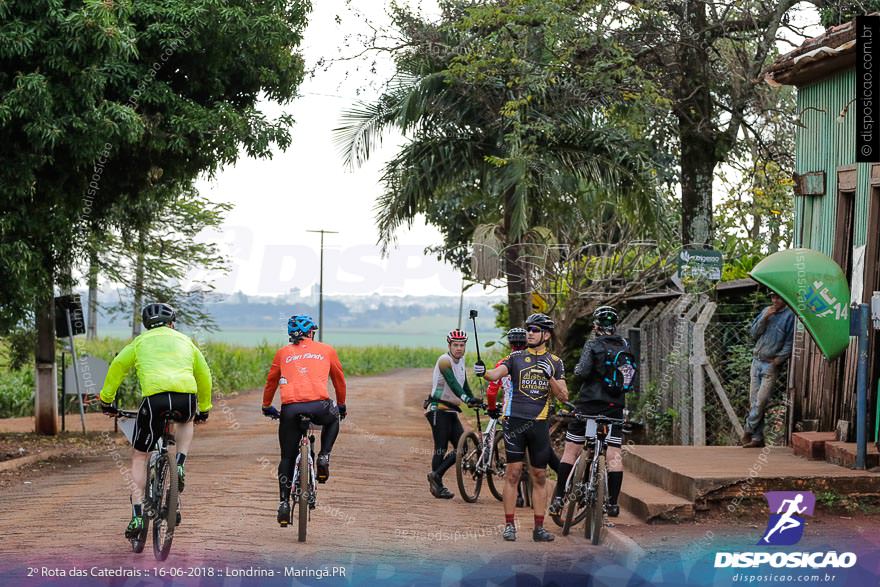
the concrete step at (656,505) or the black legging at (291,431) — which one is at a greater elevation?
the black legging at (291,431)

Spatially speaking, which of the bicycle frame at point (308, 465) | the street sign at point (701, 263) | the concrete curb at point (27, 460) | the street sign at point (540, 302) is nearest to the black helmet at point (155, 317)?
the bicycle frame at point (308, 465)

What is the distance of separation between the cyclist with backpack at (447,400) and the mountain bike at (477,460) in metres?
0.20

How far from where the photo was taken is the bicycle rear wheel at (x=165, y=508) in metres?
9.07

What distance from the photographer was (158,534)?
9.09 metres

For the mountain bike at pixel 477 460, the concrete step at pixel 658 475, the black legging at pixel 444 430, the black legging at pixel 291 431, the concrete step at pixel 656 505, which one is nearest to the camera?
the black legging at pixel 291 431

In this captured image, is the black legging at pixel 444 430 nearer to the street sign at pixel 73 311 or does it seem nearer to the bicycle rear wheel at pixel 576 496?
the bicycle rear wheel at pixel 576 496

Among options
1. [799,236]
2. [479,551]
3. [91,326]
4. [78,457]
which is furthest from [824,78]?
[91,326]

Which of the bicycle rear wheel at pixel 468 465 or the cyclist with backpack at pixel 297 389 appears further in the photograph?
the bicycle rear wheel at pixel 468 465

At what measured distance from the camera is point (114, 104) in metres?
16.3

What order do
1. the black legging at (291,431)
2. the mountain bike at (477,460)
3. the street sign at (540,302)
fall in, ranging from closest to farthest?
the black legging at (291,431) → the mountain bike at (477,460) → the street sign at (540,302)

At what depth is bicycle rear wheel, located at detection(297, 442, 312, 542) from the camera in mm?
10133

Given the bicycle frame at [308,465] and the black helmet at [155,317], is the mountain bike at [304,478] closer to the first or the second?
the bicycle frame at [308,465]

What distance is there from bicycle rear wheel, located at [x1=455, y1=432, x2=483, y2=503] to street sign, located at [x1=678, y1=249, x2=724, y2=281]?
3.27 meters

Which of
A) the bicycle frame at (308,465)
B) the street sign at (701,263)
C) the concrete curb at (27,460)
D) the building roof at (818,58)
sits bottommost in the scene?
the concrete curb at (27,460)
